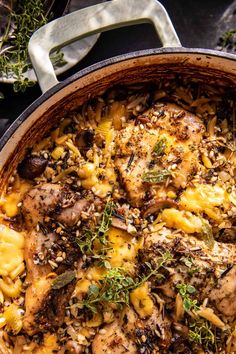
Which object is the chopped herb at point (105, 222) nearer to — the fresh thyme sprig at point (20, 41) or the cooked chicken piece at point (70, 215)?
the cooked chicken piece at point (70, 215)

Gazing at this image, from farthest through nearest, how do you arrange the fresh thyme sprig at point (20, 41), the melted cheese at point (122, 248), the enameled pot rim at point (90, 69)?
the fresh thyme sprig at point (20, 41) → the melted cheese at point (122, 248) → the enameled pot rim at point (90, 69)

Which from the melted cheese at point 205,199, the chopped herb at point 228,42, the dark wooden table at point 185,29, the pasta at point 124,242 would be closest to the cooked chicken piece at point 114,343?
the pasta at point 124,242

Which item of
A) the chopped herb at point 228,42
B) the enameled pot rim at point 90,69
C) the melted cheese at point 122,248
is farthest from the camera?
the chopped herb at point 228,42

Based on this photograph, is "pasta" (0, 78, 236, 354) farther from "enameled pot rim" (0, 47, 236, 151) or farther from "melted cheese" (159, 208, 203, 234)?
"enameled pot rim" (0, 47, 236, 151)

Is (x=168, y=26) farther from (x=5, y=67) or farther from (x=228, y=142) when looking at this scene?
(x=5, y=67)

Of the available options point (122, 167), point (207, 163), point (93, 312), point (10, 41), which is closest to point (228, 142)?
point (207, 163)

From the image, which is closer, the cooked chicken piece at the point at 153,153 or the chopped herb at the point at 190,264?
the chopped herb at the point at 190,264

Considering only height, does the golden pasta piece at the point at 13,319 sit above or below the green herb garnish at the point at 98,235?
below
